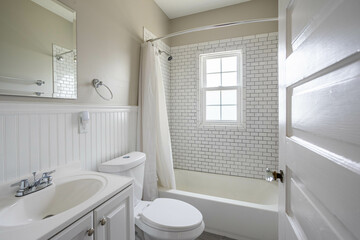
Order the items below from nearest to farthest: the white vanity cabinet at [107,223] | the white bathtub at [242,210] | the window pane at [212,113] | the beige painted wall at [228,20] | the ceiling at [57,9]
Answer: the white vanity cabinet at [107,223], the ceiling at [57,9], the white bathtub at [242,210], the beige painted wall at [228,20], the window pane at [212,113]

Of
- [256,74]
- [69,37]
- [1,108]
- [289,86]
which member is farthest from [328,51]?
[256,74]

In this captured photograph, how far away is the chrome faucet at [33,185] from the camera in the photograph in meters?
0.96

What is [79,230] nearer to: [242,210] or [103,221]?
[103,221]

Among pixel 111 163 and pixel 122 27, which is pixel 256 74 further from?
pixel 111 163

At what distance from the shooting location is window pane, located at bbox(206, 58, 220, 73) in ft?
9.34

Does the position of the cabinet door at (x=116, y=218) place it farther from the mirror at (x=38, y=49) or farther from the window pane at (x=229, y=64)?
the window pane at (x=229, y=64)

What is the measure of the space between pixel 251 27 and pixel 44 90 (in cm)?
260

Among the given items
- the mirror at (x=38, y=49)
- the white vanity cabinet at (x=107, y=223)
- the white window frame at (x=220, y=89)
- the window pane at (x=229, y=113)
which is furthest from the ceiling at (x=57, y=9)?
the window pane at (x=229, y=113)

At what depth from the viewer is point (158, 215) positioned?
1.41 meters

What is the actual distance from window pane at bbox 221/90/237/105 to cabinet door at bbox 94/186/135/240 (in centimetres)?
209

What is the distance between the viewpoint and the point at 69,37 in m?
1.32

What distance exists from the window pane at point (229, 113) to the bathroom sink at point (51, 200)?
82.6 inches

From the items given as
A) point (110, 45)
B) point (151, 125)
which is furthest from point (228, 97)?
point (110, 45)

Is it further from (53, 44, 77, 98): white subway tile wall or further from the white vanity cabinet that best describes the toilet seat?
(53, 44, 77, 98): white subway tile wall
